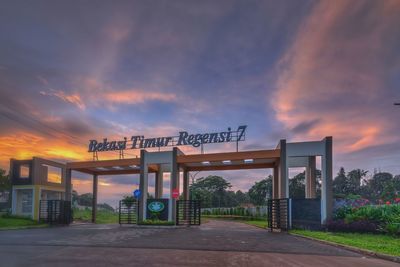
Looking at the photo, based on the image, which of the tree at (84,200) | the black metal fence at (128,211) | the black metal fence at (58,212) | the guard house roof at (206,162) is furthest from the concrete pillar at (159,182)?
the tree at (84,200)

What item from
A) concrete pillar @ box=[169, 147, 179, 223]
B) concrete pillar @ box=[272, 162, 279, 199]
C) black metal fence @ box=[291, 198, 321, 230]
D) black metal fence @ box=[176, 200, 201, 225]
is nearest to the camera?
black metal fence @ box=[291, 198, 321, 230]

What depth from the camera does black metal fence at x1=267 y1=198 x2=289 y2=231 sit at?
23.3 metres

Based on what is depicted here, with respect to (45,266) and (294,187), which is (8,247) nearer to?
(45,266)

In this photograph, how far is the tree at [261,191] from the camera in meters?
67.8

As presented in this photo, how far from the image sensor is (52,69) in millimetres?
16453

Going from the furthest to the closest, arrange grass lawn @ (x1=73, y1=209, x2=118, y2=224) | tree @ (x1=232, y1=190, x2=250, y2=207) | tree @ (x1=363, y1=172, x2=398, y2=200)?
tree @ (x1=232, y1=190, x2=250, y2=207) → tree @ (x1=363, y1=172, x2=398, y2=200) → grass lawn @ (x1=73, y1=209, x2=118, y2=224)

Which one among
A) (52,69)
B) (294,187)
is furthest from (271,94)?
(294,187)

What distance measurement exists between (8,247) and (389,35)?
14864 mm

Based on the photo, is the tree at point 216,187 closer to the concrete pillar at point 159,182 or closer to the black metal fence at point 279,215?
the concrete pillar at point 159,182

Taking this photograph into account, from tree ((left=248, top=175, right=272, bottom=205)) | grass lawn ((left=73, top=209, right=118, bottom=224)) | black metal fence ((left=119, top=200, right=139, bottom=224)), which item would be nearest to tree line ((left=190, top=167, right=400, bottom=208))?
tree ((left=248, top=175, right=272, bottom=205))

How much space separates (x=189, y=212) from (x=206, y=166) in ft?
17.8

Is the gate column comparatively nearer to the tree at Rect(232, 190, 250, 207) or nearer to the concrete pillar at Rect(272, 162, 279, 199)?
the concrete pillar at Rect(272, 162, 279, 199)

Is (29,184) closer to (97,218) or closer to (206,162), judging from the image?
(97,218)

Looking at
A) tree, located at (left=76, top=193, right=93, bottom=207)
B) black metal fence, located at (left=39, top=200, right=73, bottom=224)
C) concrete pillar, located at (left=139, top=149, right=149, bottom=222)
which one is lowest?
tree, located at (left=76, top=193, right=93, bottom=207)
